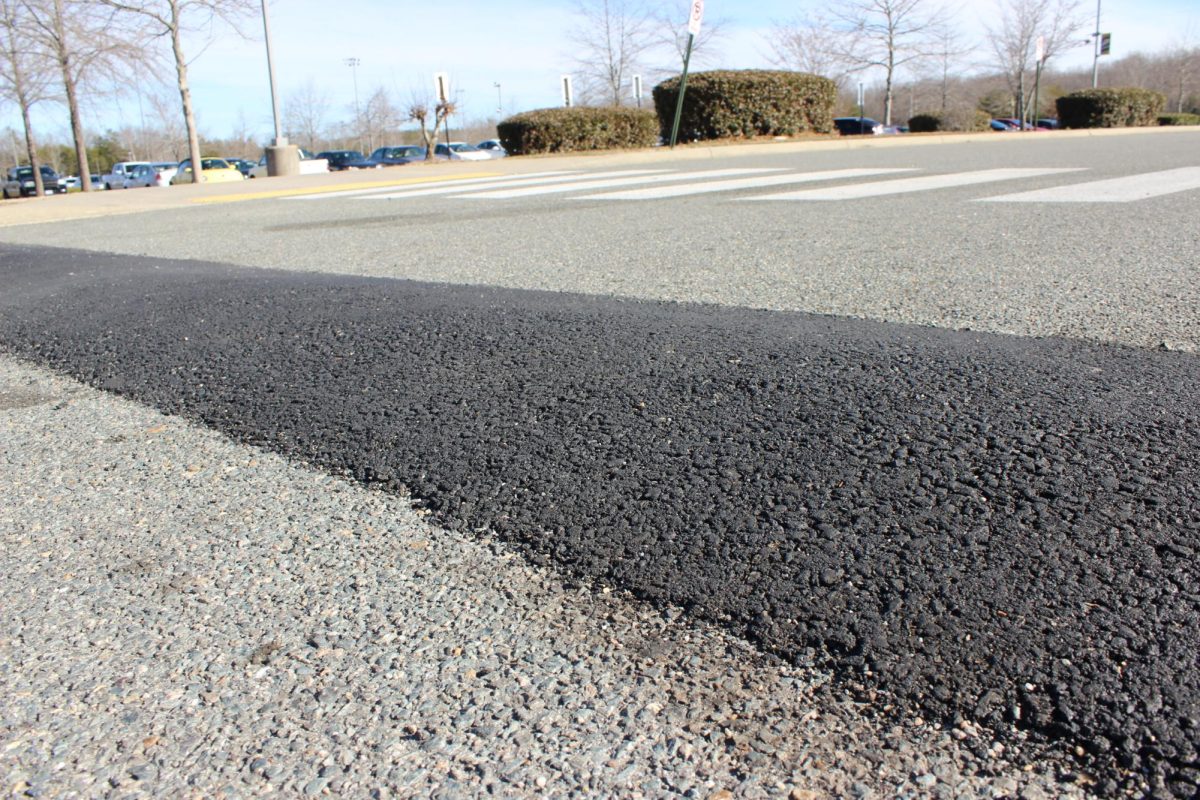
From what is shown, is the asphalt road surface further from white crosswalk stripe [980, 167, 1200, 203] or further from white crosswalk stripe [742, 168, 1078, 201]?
white crosswalk stripe [742, 168, 1078, 201]

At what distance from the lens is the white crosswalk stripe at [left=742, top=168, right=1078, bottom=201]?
Answer: 9625 mm

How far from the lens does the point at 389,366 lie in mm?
3645

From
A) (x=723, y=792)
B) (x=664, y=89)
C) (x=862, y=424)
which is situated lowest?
(x=723, y=792)

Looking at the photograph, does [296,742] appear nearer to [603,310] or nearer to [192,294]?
[603,310]

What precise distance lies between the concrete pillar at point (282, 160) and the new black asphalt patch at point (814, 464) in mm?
16581

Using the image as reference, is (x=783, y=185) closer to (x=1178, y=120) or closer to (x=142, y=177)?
(x=1178, y=120)

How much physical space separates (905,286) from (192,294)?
12.4ft

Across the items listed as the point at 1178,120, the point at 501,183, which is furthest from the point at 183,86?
the point at 1178,120

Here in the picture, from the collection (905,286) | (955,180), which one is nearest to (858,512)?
(905,286)

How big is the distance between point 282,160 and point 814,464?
19.7 m

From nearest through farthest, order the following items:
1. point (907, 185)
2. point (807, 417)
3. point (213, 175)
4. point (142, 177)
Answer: point (807, 417)
point (907, 185)
point (213, 175)
point (142, 177)

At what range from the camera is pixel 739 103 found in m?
23.5

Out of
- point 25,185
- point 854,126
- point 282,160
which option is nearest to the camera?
point 282,160

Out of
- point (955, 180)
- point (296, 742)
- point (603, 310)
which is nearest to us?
point (296, 742)
